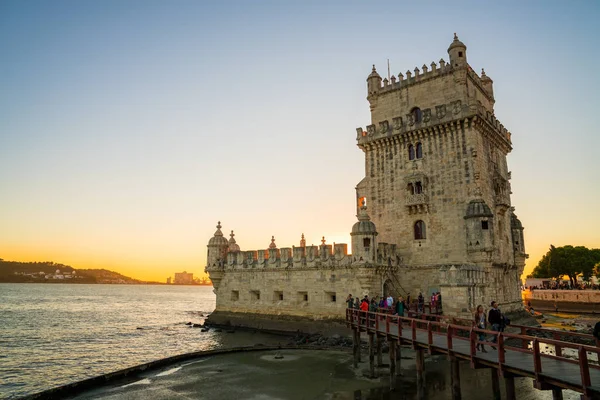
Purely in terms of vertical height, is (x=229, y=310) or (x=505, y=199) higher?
(x=505, y=199)

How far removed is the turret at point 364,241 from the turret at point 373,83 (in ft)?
38.0

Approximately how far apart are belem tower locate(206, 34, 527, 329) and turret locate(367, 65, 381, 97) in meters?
0.09

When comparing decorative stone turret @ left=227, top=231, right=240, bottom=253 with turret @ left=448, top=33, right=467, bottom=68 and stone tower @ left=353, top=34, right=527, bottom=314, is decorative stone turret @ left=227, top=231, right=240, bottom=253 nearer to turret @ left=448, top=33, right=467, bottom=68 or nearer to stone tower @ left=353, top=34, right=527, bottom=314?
stone tower @ left=353, top=34, right=527, bottom=314

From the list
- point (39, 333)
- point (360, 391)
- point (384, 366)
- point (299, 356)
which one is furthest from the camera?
point (39, 333)

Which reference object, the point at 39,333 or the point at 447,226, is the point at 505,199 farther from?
the point at 39,333

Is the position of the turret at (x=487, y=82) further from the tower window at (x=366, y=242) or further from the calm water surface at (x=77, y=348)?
the calm water surface at (x=77, y=348)

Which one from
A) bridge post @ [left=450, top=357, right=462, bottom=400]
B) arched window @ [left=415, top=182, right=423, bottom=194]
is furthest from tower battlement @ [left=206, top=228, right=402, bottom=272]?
bridge post @ [left=450, top=357, right=462, bottom=400]

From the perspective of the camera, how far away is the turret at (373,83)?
114 ft

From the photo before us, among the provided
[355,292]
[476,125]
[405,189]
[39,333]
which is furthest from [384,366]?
[39,333]

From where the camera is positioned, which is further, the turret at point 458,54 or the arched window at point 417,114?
the arched window at point 417,114

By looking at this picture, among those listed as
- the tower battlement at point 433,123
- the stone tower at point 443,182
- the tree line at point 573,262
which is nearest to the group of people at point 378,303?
the stone tower at point 443,182

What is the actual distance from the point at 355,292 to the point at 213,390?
45.9 ft

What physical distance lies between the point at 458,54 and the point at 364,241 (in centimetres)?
1549

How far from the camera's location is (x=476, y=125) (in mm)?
29203
